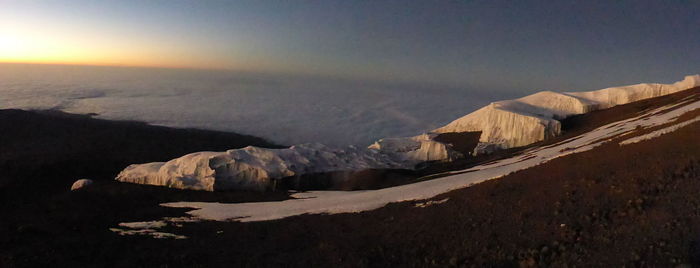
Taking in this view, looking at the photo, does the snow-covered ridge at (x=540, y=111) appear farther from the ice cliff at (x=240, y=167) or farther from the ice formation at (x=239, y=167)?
the ice formation at (x=239, y=167)

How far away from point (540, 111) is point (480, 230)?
67914 millimetres

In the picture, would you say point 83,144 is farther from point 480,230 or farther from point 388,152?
point 480,230

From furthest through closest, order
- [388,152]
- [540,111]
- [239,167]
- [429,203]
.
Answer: [540,111], [388,152], [239,167], [429,203]

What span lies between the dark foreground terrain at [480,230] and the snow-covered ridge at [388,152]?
17284 mm

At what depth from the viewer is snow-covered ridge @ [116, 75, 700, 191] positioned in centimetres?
4366

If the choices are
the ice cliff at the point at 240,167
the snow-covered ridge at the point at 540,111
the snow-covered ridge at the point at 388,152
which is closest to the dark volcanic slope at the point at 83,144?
the snow-covered ridge at the point at 388,152

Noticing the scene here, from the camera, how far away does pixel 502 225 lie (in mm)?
12797

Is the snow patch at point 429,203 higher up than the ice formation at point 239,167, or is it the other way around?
the snow patch at point 429,203

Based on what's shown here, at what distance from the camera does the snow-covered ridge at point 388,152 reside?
43656 millimetres

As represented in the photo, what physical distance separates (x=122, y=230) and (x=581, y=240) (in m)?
21.0

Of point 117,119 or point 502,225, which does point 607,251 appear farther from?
point 117,119

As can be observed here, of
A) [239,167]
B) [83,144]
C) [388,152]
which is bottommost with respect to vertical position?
[83,144]

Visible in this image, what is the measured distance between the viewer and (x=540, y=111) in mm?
71625

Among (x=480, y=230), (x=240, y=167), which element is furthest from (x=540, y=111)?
(x=480, y=230)
